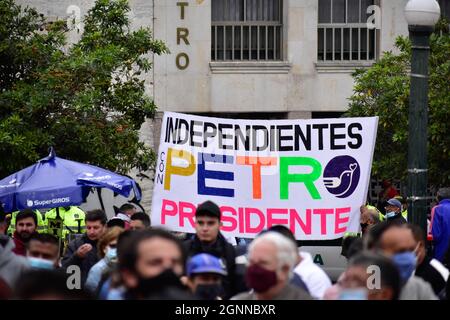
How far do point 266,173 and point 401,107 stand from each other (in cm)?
786

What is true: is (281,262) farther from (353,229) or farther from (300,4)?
(300,4)

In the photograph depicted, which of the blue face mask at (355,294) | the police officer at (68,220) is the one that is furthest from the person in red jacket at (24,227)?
the blue face mask at (355,294)

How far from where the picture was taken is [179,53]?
91.0 feet

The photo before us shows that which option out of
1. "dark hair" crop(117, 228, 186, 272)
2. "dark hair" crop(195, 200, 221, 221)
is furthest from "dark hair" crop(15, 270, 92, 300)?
"dark hair" crop(195, 200, 221, 221)

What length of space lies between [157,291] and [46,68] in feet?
44.3

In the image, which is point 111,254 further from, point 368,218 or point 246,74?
point 246,74

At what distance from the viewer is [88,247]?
12766mm

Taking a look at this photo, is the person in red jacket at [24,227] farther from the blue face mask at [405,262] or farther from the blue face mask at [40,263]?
the blue face mask at [405,262]

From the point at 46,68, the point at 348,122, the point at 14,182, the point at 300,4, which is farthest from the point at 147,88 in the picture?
the point at 348,122

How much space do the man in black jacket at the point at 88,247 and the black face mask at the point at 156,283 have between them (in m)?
5.13

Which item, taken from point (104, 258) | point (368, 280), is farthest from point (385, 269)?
point (104, 258)

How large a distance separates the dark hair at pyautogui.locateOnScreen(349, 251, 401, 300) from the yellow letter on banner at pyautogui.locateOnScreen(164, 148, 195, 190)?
6.17 meters

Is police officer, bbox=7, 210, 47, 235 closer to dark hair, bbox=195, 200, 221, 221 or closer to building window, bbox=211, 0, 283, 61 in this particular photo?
dark hair, bbox=195, 200, 221, 221

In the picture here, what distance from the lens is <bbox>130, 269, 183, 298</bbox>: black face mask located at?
7.03m
